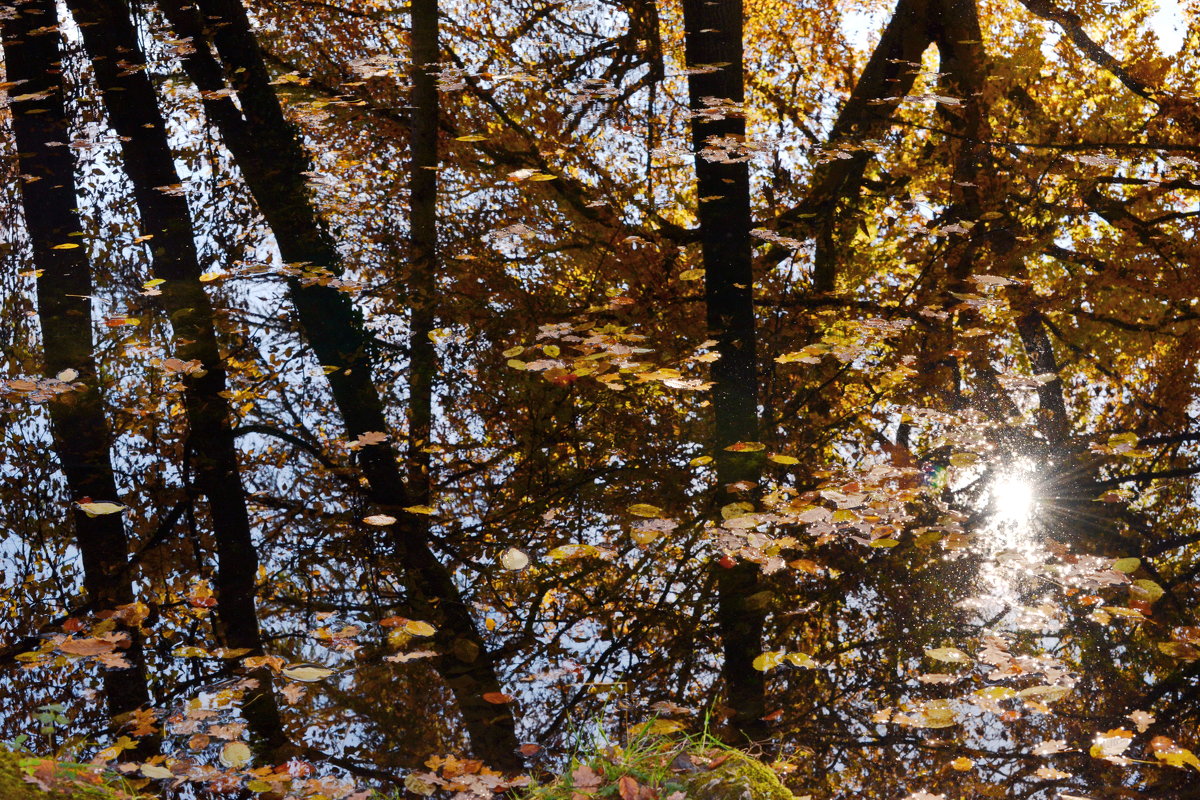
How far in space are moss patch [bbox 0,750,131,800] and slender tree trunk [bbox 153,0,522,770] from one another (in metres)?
1.69

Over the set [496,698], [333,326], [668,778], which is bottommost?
[496,698]

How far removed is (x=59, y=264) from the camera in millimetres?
6809

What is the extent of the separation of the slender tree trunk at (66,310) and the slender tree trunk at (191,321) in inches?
19.3

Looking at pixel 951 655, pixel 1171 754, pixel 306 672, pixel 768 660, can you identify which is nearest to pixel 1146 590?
pixel 1171 754

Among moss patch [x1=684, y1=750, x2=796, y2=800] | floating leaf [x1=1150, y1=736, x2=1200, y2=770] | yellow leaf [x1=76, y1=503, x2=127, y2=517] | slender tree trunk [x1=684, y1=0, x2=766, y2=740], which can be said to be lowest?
floating leaf [x1=1150, y1=736, x2=1200, y2=770]

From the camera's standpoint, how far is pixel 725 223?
6066mm

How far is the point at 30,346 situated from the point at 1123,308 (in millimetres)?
9630

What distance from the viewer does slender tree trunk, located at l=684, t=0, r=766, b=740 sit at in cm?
579

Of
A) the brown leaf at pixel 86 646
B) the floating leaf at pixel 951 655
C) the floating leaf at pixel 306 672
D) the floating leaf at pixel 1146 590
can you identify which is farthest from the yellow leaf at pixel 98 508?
the floating leaf at pixel 1146 590

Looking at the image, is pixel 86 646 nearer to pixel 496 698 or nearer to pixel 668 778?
pixel 496 698

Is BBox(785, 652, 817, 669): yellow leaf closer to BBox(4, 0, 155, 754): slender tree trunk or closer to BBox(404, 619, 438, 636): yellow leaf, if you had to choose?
BBox(404, 619, 438, 636): yellow leaf

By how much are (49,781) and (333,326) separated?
4.50m

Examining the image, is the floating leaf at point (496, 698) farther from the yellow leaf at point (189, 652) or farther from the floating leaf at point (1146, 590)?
the floating leaf at point (1146, 590)

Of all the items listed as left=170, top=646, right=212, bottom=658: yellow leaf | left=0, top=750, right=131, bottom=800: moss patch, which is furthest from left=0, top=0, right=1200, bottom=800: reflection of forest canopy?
left=0, top=750, right=131, bottom=800: moss patch
